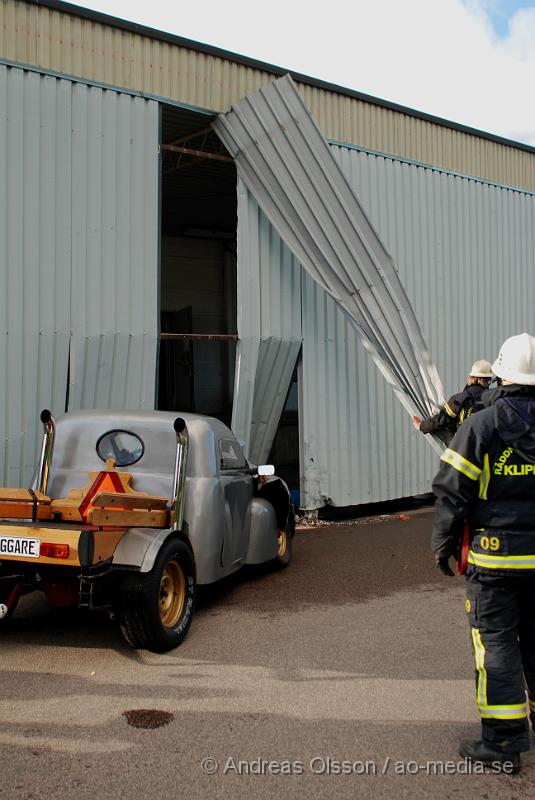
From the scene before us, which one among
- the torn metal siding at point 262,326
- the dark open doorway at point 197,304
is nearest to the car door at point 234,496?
the torn metal siding at point 262,326

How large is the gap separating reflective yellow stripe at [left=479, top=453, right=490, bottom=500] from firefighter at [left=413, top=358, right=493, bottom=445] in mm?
4391

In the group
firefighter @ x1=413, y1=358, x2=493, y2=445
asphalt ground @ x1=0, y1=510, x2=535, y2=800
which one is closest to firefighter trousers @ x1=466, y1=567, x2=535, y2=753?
asphalt ground @ x1=0, y1=510, x2=535, y2=800

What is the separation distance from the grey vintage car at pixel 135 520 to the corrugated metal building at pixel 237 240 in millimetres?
2758

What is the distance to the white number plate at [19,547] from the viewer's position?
5180 mm

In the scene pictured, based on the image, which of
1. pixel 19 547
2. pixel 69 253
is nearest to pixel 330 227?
pixel 69 253

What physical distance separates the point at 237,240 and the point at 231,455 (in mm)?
4821

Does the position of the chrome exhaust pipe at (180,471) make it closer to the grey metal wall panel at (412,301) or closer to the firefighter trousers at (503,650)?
the firefighter trousers at (503,650)

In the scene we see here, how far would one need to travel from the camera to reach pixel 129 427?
22.5ft

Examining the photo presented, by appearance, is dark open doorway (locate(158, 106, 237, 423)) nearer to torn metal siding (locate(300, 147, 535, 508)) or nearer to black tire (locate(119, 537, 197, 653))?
torn metal siding (locate(300, 147, 535, 508))

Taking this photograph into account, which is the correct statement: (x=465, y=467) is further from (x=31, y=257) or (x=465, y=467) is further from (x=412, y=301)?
(x=412, y=301)

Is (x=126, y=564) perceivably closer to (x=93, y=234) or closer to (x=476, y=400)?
(x=476, y=400)

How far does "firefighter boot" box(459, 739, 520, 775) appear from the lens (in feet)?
12.4

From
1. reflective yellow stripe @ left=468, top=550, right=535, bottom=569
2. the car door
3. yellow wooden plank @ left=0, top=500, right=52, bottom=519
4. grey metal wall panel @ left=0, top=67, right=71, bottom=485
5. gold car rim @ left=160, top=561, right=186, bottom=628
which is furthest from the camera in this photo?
grey metal wall panel @ left=0, top=67, right=71, bottom=485

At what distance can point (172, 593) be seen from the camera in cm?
590
